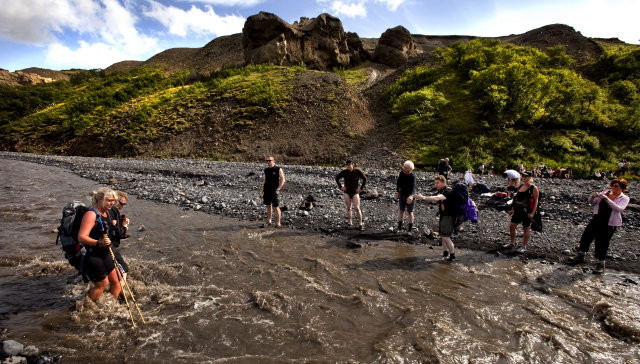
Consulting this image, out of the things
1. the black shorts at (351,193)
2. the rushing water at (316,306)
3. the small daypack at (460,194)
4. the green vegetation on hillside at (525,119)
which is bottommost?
the rushing water at (316,306)

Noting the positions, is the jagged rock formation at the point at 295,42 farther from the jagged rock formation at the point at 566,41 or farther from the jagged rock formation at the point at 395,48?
the jagged rock formation at the point at 566,41

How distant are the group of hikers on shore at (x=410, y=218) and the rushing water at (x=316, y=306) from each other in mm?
722

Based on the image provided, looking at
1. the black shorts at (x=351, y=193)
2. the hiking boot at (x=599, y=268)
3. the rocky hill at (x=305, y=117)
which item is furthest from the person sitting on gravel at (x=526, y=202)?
the rocky hill at (x=305, y=117)

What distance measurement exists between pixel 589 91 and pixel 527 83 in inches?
313

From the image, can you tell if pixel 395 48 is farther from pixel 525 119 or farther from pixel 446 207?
pixel 446 207

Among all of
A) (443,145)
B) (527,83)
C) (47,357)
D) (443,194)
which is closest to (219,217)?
(47,357)

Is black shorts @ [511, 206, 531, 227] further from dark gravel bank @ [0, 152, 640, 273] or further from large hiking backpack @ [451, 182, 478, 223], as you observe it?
large hiking backpack @ [451, 182, 478, 223]

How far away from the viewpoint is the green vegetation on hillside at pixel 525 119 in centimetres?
2834

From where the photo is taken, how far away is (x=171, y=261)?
8.23 meters

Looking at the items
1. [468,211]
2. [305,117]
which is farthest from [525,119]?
[468,211]

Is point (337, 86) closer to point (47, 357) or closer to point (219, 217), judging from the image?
point (219, 217)

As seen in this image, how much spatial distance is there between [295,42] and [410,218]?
61.0 m

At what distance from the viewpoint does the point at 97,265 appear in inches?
201

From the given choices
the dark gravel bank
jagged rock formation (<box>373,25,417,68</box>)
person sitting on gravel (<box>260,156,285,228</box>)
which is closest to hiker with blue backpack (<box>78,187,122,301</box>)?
person sitting on gravel (<box>260,156,285,228</box>)
